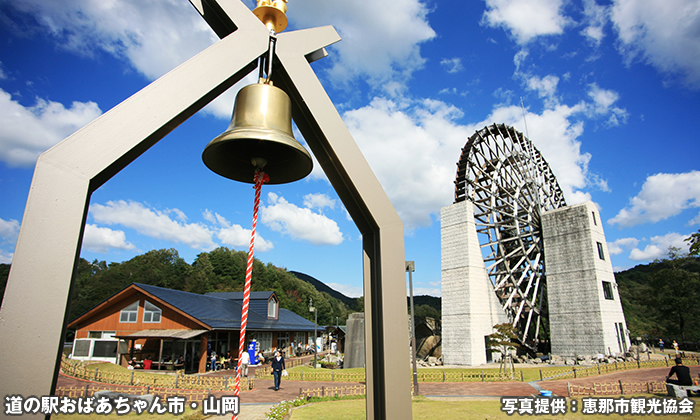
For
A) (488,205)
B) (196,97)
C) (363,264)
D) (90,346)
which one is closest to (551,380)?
(488,205)

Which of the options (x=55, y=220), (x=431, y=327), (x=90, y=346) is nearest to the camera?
(x=55, y=220)

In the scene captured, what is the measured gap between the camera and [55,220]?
6.66 feet

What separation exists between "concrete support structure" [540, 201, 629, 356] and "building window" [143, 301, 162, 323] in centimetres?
2594

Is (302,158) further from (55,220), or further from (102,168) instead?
(55,220)

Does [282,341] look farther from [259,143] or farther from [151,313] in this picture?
[259,143]

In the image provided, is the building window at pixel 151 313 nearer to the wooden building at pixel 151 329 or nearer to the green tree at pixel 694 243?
the wooden building at pixel 151 329

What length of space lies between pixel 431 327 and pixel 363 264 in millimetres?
33336

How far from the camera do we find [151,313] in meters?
22.4

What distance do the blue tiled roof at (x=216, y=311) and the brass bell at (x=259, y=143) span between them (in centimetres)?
2056

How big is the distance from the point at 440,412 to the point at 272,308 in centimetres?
2417

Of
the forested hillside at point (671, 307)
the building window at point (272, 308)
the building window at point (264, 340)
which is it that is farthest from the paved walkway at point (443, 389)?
the forested hillside at point (671, 307)

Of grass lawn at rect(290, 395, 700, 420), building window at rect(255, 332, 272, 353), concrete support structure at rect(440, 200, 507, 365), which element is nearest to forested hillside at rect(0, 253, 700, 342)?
building window at rect(255, 332, 272, 353)

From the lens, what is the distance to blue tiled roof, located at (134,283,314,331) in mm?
22362

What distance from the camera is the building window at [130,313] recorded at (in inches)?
891
